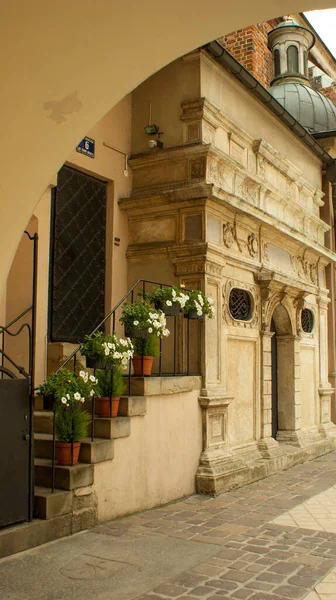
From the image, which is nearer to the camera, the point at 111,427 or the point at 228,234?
the point at 111,427

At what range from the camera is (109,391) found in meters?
6.67

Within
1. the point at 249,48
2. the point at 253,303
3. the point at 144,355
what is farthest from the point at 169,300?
the point at 249,48

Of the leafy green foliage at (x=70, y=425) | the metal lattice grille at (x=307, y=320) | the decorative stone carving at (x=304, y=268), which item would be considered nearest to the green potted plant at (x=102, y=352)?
the leafy green foliage at (x=70, y=425)

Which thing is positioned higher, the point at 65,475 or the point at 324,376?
the point at 324,376

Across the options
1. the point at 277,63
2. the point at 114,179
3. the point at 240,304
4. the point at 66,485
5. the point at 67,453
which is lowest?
the point at 66,485

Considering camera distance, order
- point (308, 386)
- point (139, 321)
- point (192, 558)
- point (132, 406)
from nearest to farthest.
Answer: point (192, 558), point (132, 406), point (139, 321), point (308, 386)

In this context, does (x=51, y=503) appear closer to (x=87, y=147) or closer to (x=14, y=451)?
(x=14, y=451)

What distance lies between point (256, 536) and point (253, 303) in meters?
4.55

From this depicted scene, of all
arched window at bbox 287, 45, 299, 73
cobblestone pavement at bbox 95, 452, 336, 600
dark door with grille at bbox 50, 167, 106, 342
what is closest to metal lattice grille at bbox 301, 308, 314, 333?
cobblestone pavement at bbox 95, 452, 336, 600

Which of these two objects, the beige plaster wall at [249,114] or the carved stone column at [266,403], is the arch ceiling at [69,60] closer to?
the beige plaster wall at [249,114]

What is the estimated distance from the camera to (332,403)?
13477 millimetres

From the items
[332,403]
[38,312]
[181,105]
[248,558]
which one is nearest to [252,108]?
[181,105]

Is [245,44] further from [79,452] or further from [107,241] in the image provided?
[79,452]

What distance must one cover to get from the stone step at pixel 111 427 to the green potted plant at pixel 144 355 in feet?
2.51
